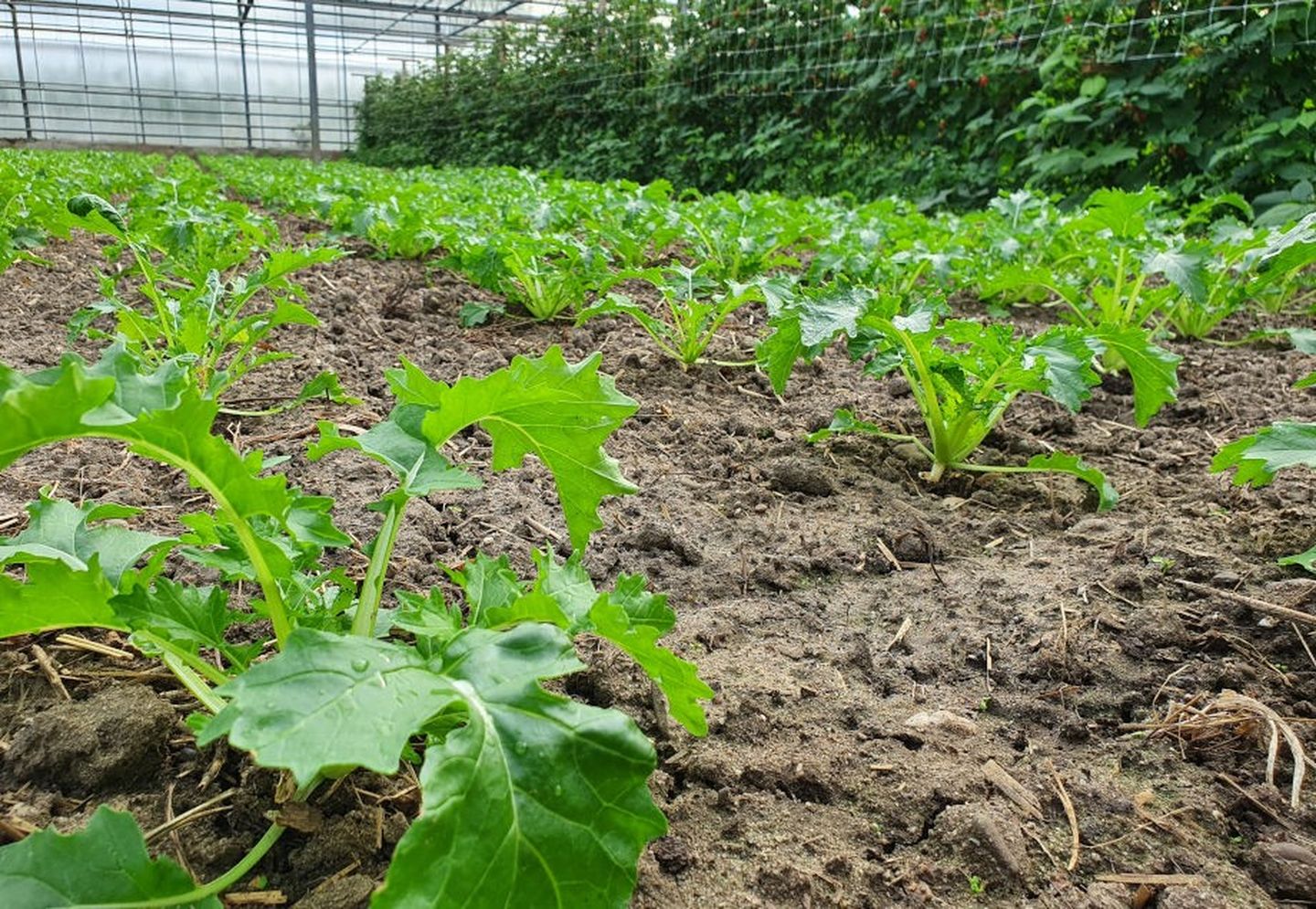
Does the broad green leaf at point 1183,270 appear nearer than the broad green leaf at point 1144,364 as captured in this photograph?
No

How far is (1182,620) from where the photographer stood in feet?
5.40

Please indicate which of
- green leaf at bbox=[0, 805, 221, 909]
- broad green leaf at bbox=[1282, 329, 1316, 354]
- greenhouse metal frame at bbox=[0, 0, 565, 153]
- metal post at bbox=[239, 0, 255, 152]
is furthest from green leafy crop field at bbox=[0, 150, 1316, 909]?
metal post at bbox=[239, 0, 255, 152]

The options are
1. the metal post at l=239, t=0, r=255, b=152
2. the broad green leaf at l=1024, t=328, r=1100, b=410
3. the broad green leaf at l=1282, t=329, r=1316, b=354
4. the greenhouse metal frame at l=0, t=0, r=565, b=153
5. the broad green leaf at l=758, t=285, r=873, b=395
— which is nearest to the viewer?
the broad green leaf at l=1024, t=328, r=1100, b=410

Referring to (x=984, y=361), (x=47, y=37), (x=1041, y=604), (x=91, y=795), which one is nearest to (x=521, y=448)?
(x=91, y=795)

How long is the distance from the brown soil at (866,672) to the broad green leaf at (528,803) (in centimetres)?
25

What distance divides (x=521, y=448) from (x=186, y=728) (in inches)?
23.4

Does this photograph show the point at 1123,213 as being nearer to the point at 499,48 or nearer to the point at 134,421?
the point at 134,421

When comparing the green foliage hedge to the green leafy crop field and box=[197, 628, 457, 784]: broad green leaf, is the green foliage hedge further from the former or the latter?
box=[197, 628, 457, 784]: broad green leaf

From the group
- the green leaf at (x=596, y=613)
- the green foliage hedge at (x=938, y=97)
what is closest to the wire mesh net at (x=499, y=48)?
the green foliage hedge at (x=938, y=97)

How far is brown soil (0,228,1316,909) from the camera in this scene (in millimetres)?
1137

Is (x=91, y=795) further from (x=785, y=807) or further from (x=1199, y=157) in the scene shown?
(x=1199, y=157)

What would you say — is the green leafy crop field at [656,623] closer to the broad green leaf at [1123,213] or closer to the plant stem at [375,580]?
the plant stem at [375,580]

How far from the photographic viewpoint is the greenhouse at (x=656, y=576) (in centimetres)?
91

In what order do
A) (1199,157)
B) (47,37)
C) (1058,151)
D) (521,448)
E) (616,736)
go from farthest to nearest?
(47,37), (1058,151), (1199,157), (521,448), (616,736)
